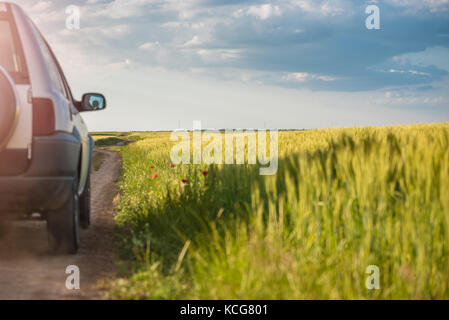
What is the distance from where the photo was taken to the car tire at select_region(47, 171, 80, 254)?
17.6ft

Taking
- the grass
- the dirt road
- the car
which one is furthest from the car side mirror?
the grass

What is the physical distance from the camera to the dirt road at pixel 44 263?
4602 millimetres

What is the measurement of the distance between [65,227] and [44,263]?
17.1 inches

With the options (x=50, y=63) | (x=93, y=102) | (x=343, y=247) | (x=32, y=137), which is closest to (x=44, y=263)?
(x=32, y=137)

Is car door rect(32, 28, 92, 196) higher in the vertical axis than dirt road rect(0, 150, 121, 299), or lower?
higher

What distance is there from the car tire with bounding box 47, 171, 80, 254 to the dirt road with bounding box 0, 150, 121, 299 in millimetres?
137

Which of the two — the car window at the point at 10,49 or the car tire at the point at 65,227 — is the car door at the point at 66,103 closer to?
the car window at the point at 10,49

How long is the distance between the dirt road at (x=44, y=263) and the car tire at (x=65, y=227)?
14 cm

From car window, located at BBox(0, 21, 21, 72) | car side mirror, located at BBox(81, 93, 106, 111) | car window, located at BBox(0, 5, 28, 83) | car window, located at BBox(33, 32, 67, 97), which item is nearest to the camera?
car window, located at BBox(0, 5, 28, 83)

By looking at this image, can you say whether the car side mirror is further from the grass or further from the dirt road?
the grass

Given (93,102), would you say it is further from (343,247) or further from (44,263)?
(343,247)
